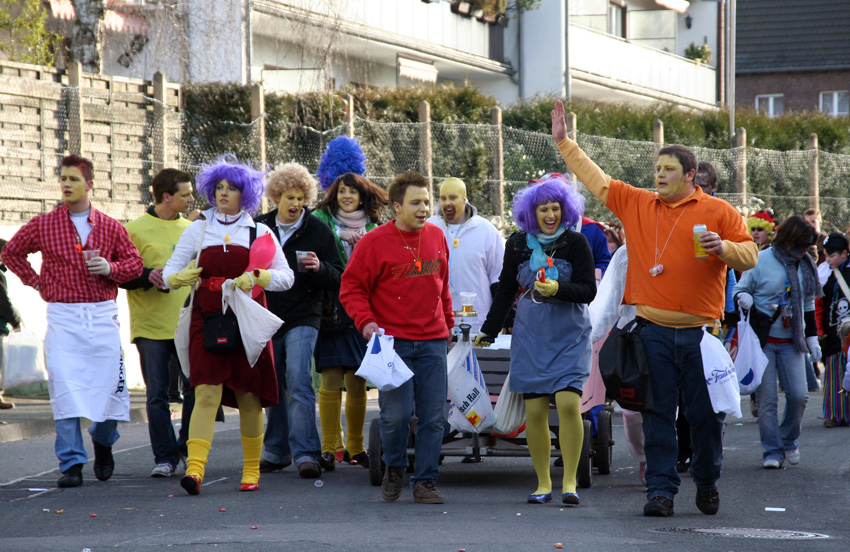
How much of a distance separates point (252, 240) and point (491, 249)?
1.91 meters

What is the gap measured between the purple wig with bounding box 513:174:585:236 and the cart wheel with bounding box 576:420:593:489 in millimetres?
1262

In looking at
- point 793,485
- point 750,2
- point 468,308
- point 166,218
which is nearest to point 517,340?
point 468,308

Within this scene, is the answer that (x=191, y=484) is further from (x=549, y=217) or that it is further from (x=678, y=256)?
(x=678, y=256)

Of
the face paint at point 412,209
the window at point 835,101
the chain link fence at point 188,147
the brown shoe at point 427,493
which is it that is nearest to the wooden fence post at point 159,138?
the chain link fence at point 188,147

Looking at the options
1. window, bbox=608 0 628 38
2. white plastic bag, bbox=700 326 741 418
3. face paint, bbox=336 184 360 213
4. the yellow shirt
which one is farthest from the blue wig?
window, bbox=608 0 628 38

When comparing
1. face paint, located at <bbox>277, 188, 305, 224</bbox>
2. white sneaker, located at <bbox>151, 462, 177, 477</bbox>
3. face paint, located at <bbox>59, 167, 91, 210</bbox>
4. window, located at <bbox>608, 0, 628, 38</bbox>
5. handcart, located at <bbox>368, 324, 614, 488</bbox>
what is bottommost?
white sneaker, located at <bbox>151, 462, 177, 477</bbox>

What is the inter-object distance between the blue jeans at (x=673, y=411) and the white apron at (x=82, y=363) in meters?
3.46

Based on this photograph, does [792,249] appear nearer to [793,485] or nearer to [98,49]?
[793,485]

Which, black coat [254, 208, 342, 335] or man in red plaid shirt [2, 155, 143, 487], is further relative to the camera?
black coat [254, 208, 342, 335]

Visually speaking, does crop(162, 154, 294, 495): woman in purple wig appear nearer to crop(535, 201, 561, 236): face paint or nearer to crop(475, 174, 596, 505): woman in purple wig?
crop(475, 174, 596, 505): woman in purple wig

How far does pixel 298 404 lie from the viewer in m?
8.38

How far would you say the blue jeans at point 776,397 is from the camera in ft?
29.7

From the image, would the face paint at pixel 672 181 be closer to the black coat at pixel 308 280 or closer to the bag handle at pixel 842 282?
the black coat at pixel 308 280

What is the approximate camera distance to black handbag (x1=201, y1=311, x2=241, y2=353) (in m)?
7.50
